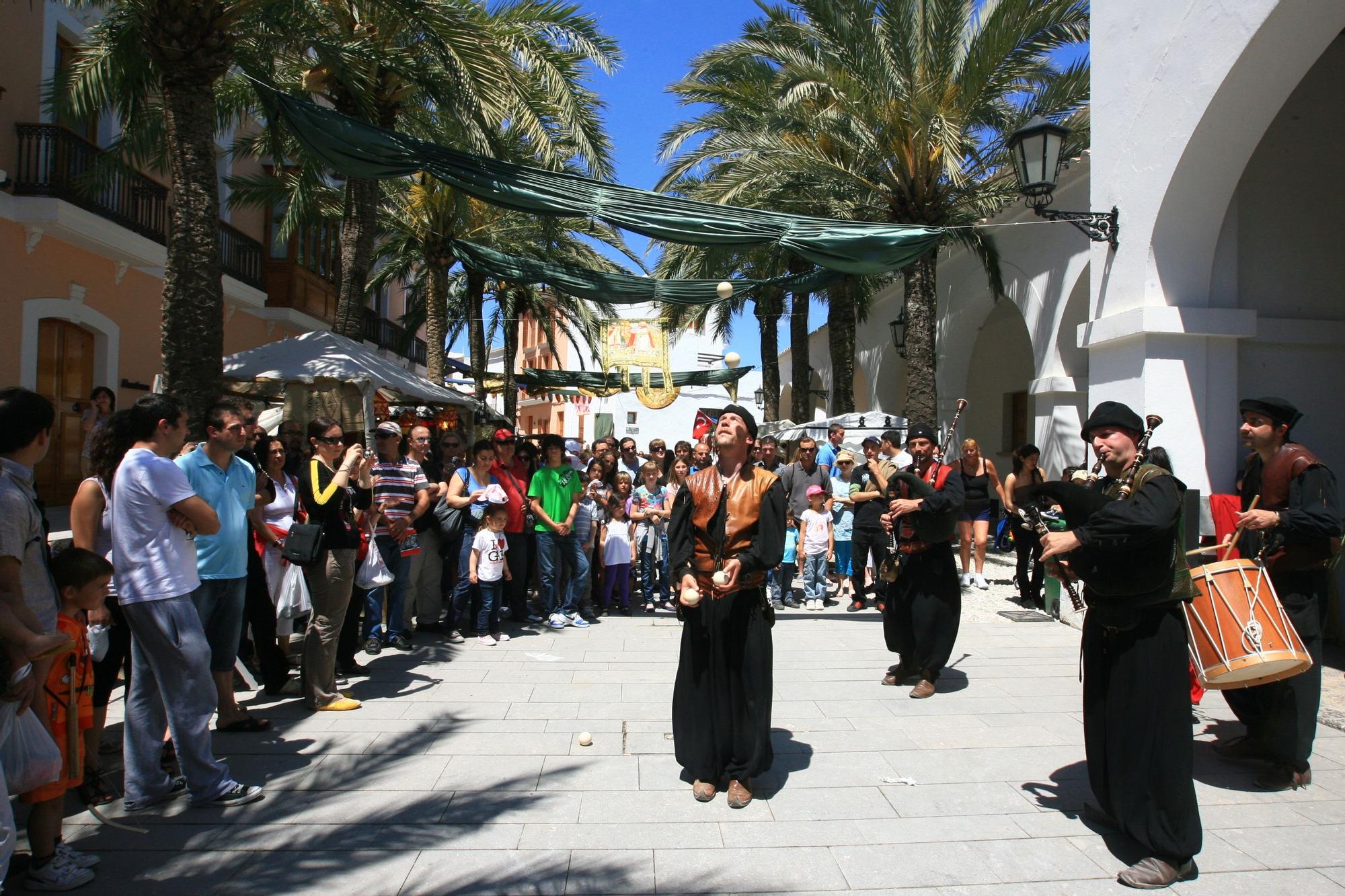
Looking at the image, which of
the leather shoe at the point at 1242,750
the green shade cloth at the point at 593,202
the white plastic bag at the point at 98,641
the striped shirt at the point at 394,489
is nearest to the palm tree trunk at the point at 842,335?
the green shade cloth at the point at 593,202

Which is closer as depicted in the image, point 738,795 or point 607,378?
point 738,795

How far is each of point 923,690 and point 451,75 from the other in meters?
7.52

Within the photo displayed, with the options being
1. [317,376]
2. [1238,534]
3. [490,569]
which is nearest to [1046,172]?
[1238,534]

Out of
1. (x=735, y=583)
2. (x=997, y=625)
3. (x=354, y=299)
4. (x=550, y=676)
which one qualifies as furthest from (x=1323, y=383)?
(x=354, y=299)

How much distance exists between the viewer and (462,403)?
12727 millimetres

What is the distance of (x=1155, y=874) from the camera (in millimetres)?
3223

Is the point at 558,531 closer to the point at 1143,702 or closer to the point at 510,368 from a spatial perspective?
the point at 1143,702

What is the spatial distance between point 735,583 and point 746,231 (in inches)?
179

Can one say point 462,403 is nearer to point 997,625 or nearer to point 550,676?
point 550,676

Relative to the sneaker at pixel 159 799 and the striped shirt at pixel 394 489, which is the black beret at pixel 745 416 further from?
the striped shirt at pixel 394 489


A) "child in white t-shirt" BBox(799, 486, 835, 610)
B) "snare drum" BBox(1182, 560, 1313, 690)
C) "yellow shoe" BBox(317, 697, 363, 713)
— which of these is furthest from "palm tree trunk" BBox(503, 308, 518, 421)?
"snare drum" BBox(1182, 560, 1313, 690)

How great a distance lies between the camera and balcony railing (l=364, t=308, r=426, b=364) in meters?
24.1

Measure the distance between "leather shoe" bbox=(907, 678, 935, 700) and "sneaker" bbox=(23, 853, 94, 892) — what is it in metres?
4.55

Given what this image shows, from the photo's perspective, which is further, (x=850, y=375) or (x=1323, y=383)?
(x=850, y=375)
